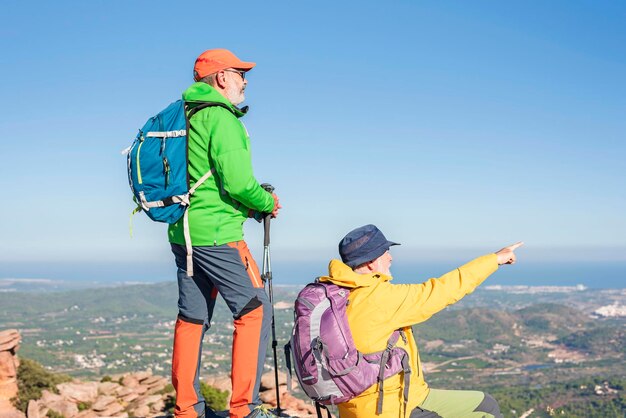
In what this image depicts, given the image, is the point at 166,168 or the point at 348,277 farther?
the point at 166,168

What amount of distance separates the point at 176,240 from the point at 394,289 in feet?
5.62

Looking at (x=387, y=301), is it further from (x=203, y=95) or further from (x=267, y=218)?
(x=203, y=95)

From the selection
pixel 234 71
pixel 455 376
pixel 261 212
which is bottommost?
pixel 455 376

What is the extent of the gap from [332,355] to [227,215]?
1.35 m

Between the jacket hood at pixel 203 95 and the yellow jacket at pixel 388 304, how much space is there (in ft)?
4.95

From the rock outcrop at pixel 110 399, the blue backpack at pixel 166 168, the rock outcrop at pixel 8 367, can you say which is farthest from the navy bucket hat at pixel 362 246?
the rock outcrop at pixel 8 367

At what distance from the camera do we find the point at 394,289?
3.85 metres

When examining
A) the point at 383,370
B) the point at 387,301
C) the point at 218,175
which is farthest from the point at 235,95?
the point at 383,370

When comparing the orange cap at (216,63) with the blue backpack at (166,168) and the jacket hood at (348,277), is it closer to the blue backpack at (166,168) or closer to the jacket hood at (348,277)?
the blue backpack at (166,168)

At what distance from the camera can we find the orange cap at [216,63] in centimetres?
458

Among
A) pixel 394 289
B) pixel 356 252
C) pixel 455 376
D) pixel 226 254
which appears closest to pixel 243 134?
pixel 226 254

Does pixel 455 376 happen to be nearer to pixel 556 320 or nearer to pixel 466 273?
pixel 556 320

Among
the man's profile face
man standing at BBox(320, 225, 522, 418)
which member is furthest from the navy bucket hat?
the man's profile face

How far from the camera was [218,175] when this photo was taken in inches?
172
